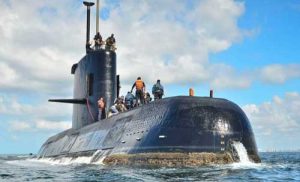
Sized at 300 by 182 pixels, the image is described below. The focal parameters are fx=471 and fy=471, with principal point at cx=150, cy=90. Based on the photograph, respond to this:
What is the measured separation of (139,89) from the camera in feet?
70.2

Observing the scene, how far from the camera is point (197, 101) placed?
16625 millimetres

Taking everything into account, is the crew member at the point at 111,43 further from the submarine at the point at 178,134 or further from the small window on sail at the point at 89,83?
the submarine at the point at 178,134

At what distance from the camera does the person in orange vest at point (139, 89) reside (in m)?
21.3

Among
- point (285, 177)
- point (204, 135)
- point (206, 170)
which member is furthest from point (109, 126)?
point (285, 177)

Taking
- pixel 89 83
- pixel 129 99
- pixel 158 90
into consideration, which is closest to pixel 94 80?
pixel 89 83

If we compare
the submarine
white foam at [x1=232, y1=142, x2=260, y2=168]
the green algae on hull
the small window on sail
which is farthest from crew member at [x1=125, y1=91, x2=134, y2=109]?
white foam at [x1=232, y1=142, x2=260, y2=168]

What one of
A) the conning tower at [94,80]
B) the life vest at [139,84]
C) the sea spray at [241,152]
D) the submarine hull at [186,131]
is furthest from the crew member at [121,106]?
the sea spray at [241,152]

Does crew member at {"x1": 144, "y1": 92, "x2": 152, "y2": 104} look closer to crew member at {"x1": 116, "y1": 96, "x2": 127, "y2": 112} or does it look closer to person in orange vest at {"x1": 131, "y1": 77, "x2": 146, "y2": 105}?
person in orange vest at {"x1": 131, "y1": 77, "x2": 146, "y2": 105}

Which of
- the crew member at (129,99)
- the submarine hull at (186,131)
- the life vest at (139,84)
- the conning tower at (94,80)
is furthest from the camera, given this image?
the conning tower at (94,80)

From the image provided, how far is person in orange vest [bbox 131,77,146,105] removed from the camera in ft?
69.9

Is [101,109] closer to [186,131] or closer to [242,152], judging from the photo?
[186,131]

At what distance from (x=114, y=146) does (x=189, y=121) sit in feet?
12.3

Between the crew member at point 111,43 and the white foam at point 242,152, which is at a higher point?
the crew member at point 111,43

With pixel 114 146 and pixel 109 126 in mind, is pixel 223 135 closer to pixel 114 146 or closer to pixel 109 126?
pixel 114 146
